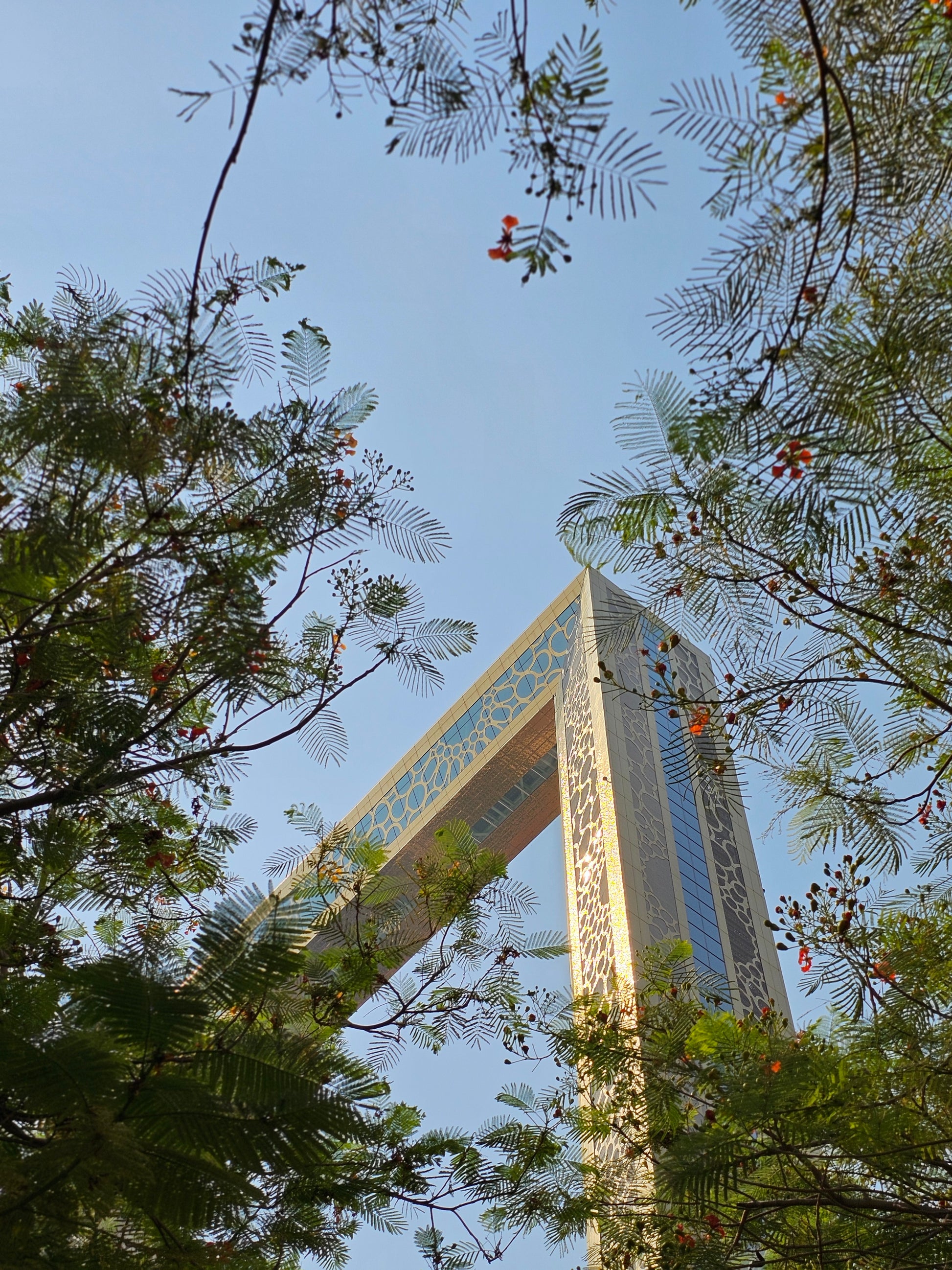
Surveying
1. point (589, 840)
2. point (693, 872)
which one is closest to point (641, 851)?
point (589, 840)

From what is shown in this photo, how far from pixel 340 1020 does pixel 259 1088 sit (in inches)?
75.9

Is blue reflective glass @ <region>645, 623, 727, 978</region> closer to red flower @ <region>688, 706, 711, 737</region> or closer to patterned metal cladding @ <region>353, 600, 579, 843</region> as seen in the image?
patterned metal cladding @ <region>353, 600, 579, 843</region>

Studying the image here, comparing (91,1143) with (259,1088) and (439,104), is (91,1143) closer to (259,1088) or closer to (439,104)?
(259,1088)

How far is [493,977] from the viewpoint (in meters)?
3.43

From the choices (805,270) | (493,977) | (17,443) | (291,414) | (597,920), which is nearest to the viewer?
(805,270)

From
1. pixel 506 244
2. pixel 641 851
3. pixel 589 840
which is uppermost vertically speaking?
pixel 589 840

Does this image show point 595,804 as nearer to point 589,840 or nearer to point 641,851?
point 589,840

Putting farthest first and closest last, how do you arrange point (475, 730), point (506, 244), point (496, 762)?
1. point (475, 730)
2. point (496, 762)
3. point (506, 244)

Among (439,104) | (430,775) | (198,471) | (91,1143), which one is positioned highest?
(430,775)

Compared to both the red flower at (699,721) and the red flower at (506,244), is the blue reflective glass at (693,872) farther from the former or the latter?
the red flower at (506,244)

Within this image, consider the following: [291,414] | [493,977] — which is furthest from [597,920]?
[291,414]

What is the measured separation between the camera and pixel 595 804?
28.9ft

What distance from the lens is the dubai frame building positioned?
7891mm

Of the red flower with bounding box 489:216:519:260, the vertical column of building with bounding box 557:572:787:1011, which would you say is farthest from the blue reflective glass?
the red flower with bounding box 489:216:519:260
